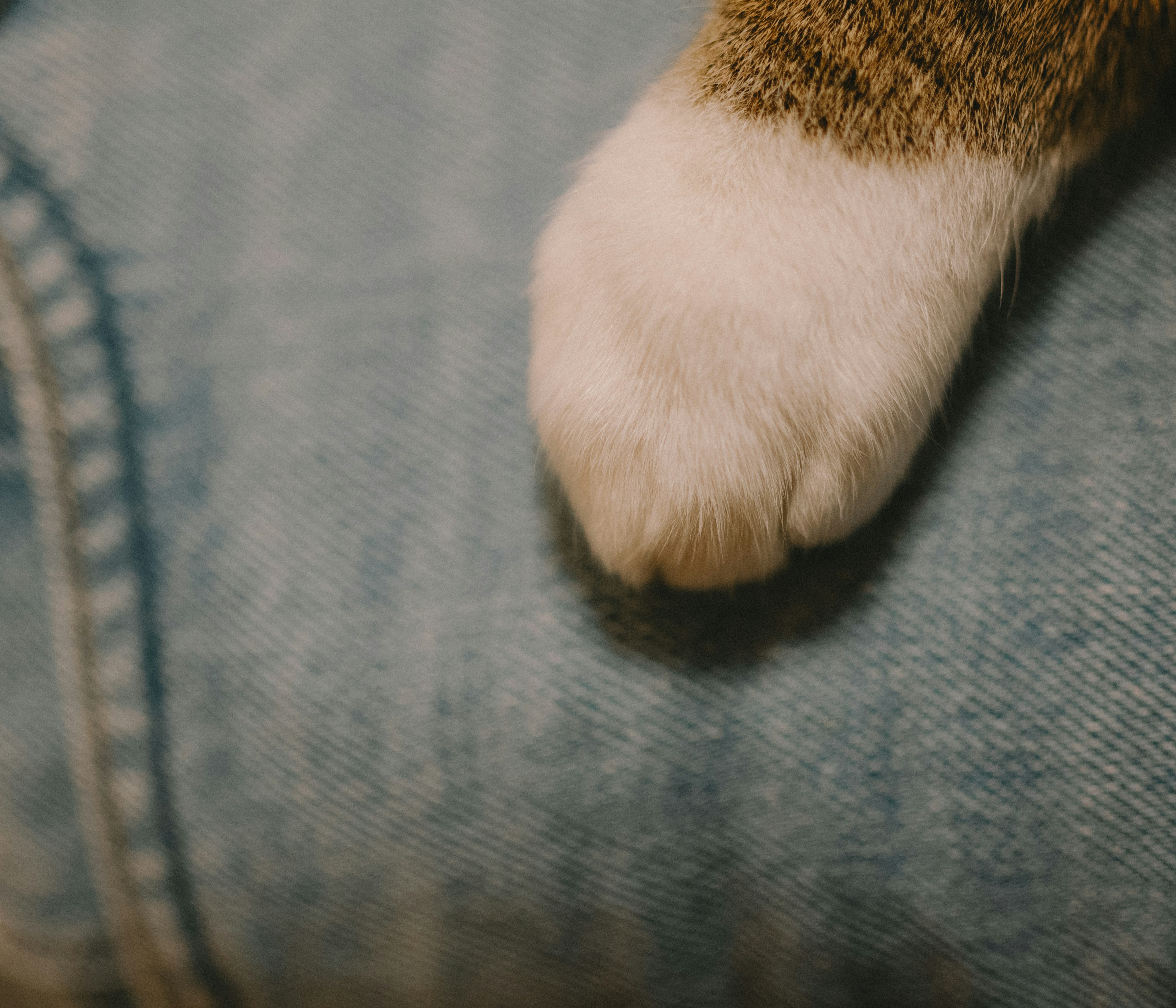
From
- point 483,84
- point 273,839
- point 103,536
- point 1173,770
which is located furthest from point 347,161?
point 1173,770

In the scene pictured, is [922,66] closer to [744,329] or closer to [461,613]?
[744,329]

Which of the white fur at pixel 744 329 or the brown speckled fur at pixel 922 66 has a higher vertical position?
the brown speckled fur at pixel 922 66

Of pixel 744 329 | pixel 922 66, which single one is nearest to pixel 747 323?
pixel 744 329

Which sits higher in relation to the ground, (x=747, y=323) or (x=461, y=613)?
(x=747, y=323)

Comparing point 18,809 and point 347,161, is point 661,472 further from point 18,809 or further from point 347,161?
point 18,809
